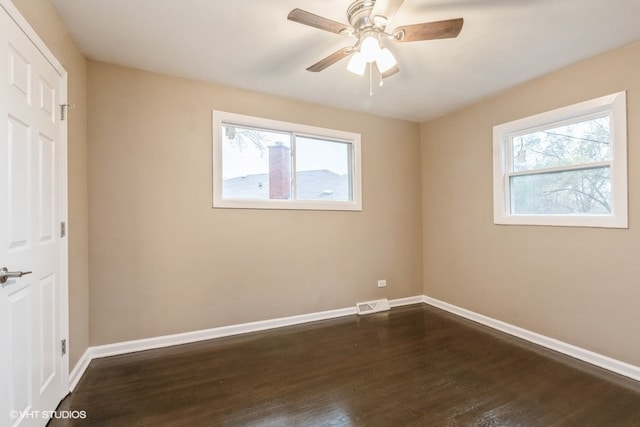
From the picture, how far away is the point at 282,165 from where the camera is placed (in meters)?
3.53

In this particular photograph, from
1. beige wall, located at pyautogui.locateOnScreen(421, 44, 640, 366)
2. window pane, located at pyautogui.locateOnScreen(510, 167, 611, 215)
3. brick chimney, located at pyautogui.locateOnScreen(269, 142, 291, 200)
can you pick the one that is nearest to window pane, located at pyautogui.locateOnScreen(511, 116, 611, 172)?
window pane, located at pyautogui.locateOnScreen(510, 167, 611, 215)

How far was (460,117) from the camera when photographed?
12.5 ft

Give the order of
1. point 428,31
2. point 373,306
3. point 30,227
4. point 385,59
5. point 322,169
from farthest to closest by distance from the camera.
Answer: point 373,306
point 322,169
point 385,59
point 428,31
point 30,227

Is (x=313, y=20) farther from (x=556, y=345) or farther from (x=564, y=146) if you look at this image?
(x=556, y=345)

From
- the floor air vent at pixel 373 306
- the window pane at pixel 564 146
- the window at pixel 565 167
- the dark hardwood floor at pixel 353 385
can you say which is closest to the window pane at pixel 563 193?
the window at pixel 565 167

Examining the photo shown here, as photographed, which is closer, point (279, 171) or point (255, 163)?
point (255, 163)

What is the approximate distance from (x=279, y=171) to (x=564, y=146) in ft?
9.63

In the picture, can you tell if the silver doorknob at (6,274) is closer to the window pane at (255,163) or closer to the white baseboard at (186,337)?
the white baseboard at (186,337)

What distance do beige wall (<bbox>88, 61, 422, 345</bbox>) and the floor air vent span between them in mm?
120

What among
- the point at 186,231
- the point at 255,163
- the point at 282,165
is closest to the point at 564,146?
the point at 282,165

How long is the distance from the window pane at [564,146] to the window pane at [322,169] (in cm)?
195

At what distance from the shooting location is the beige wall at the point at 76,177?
2037mm

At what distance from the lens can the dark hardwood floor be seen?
73.2 inches

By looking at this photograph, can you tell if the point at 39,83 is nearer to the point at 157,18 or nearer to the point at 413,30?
the point at 157,18
